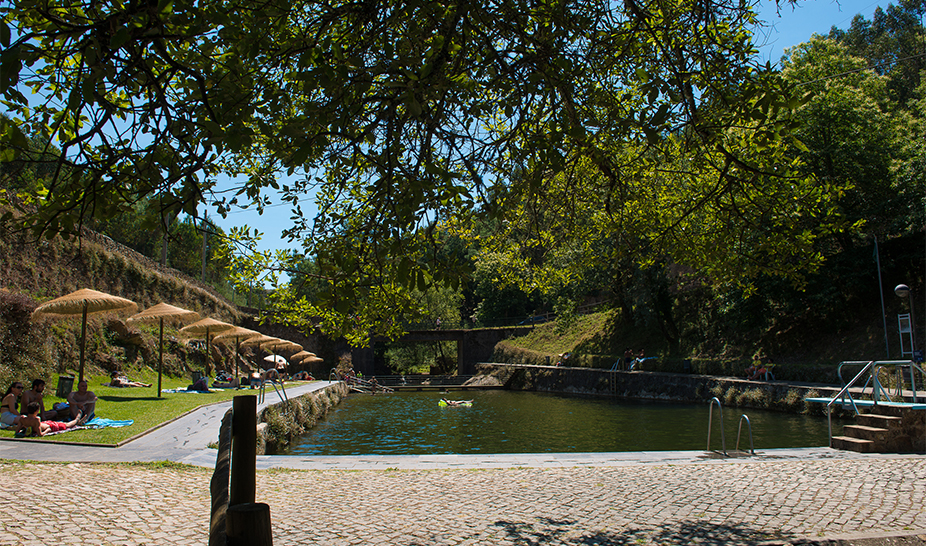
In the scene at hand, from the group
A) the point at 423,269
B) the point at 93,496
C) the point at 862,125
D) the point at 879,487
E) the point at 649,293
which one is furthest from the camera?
the point at 649,293

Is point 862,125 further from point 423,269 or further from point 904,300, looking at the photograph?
point 423,269

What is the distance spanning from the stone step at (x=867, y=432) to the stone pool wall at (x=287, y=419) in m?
9.68

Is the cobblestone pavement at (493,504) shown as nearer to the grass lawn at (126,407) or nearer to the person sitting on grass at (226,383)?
the grass lawn at (126,407)

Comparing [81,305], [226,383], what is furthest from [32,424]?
[226,383]

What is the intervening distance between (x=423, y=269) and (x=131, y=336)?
22.6m

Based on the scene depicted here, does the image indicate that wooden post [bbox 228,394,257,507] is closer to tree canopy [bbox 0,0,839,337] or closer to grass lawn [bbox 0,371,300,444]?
tree canopy [bbox 0,0,839,337]

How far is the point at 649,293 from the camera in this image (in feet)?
92.1

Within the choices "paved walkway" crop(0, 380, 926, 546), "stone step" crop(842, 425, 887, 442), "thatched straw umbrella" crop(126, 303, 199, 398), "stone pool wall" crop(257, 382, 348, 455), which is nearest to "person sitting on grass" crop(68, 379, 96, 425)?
"paved walkway" crop(0, 380, 926, 546)

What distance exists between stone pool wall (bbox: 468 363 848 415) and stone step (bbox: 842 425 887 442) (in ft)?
22.6

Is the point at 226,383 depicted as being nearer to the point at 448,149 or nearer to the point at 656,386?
the point at 656,386

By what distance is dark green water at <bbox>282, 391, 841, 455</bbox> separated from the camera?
41.3 ft

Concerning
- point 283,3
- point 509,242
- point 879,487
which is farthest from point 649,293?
point 283,3

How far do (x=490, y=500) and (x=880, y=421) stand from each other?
22.6 ft

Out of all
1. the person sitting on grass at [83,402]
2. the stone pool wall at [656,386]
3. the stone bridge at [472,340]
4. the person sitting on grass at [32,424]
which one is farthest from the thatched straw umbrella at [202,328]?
the stone bridge at [472,340]
